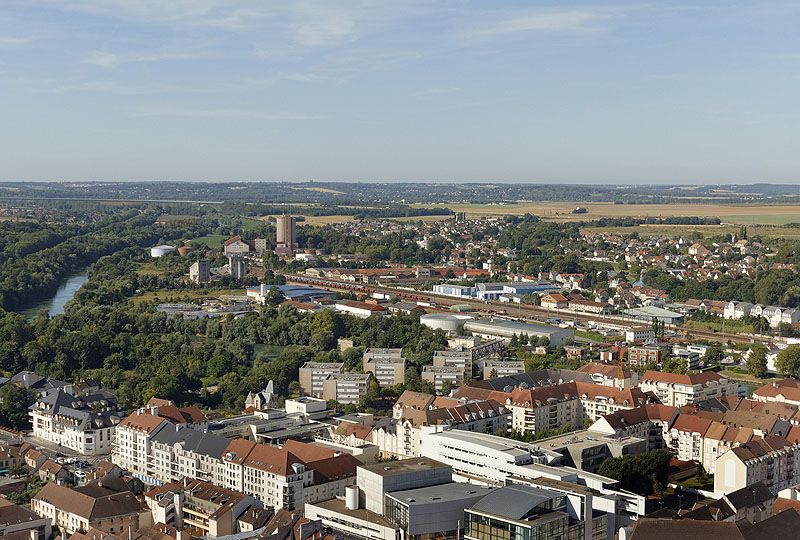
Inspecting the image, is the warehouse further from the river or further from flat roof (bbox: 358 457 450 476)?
flat roof (bbox: 358 457 450 476)

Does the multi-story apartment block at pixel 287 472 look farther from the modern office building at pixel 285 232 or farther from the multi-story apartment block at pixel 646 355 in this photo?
the modern office building at pixel 285 232

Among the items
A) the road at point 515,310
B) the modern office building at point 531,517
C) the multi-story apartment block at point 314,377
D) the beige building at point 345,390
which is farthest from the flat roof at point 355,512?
the road at point 515,310

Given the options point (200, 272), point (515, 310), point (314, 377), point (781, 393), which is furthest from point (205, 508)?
point (200, 272)

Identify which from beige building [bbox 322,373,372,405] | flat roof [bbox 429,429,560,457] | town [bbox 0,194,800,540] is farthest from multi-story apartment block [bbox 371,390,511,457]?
beige building [bbox 322,373,372,405]

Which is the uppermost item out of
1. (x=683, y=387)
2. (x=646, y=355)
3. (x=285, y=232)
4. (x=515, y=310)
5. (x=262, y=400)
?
(x=285, y=232)

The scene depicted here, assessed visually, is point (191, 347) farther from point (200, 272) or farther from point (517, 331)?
point (200, 272)

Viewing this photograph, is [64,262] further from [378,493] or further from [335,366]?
[378,493]
